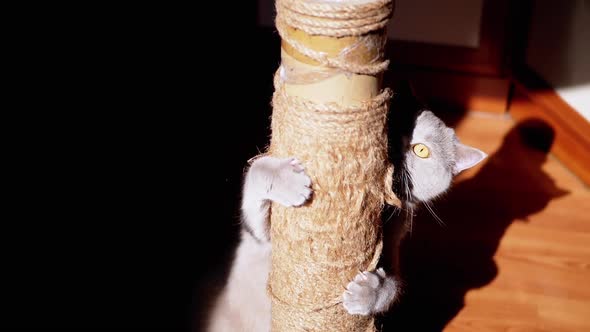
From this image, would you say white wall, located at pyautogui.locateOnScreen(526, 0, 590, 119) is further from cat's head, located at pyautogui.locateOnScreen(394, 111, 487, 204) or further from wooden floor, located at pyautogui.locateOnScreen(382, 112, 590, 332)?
cat's head, located at pyautogui.locateOnScreen(394, 111, 487, 204)

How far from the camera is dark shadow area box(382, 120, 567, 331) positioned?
163 cm

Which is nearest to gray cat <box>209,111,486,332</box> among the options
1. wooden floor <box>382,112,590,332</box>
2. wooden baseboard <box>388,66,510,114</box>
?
wooden floor <box>382,112,590,332</box>

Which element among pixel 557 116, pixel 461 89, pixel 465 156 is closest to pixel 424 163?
pixel 465 156

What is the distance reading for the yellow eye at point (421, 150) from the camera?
1.26m

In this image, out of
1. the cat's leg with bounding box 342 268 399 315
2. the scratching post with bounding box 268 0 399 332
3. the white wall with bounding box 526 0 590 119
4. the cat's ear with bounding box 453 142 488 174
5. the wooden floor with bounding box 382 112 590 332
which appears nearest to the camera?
the scratching post with bounding box 268 0 399 332

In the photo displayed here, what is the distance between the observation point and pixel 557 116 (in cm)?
229

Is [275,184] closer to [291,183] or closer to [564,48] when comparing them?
[291,183]

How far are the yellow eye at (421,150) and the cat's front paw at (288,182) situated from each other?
1.27ft

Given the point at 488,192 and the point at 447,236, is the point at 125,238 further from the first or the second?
the point at 488,192

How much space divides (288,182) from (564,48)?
1.76 meters

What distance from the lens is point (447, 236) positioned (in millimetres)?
1928

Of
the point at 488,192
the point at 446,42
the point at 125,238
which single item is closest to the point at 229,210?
the point at 125,238

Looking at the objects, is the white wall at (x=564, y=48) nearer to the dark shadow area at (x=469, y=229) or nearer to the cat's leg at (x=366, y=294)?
the dark shadow area at (x=469, y=229)

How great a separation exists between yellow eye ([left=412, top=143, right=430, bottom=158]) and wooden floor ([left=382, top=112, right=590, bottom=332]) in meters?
0.46
